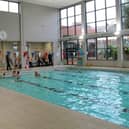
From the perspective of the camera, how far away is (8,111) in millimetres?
4102

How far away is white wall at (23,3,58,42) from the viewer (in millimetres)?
16000

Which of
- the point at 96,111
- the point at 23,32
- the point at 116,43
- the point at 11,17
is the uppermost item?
the point at 11,17

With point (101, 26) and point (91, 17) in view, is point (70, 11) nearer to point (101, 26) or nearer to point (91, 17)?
point (91, 17)

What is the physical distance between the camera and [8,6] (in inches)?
595

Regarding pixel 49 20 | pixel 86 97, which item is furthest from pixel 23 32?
pixel 86 97

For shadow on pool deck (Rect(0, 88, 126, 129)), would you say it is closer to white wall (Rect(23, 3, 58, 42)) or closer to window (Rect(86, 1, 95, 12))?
white wall (Rect(23, 3, 58, 42))

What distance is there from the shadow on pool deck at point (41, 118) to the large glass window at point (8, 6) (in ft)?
38.0

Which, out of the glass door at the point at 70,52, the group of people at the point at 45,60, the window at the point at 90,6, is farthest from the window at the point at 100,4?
the group of people at the point at 45,60

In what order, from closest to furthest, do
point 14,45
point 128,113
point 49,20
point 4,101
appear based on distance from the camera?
point 128,113 < point 4,101 < point 14,45 < point 49,20

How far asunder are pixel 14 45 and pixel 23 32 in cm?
131

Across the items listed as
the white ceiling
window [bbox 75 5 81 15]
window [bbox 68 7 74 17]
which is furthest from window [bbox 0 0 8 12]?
window [bbox 75 5 81 15]

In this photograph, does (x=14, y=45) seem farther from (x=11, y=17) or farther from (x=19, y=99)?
(x=19, y=99)

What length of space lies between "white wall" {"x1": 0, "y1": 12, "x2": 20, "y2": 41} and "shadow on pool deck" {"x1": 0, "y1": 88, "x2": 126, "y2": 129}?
10942 millimetres

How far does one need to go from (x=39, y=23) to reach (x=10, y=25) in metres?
2.54
